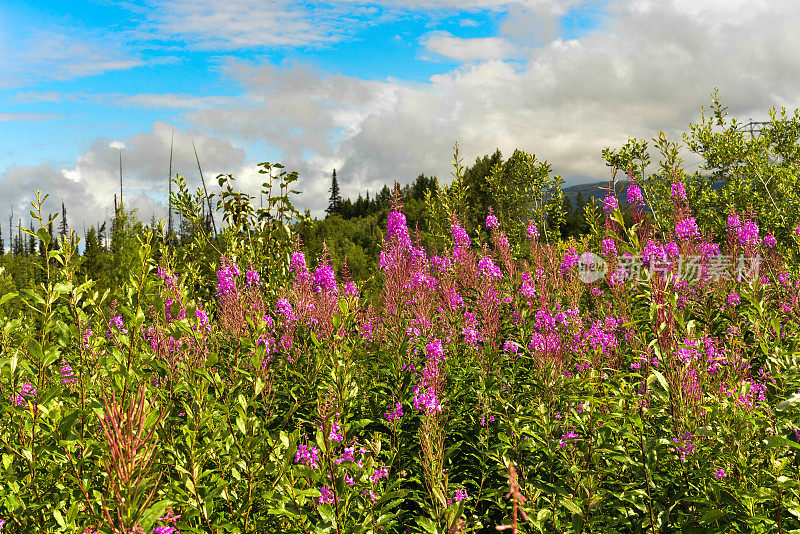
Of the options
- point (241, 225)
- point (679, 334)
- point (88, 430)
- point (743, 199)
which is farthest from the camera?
point (743, 199)

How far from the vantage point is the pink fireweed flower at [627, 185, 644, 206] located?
23.3 feet

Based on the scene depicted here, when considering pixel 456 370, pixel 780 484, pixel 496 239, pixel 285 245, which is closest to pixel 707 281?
pixel 496 239

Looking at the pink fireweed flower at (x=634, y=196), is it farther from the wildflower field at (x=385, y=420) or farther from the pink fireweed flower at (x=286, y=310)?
the pink fireweed flower at (x=286, y=310)

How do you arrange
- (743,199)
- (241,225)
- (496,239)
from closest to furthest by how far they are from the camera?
(496,239) → (241,225) → (743,199)

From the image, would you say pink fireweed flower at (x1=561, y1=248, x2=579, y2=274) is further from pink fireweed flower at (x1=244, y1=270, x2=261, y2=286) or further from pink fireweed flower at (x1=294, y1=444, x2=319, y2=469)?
pink fireweed flower at (x1=294, y1=444, x2=319, y2=469)

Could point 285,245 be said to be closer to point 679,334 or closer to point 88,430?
point 88,430

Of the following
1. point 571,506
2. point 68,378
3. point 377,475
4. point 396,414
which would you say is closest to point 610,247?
point 396,414

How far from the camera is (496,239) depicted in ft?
22.3

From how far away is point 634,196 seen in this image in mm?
7195

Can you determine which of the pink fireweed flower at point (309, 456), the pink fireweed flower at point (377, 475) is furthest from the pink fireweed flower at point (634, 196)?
the pink fireweed flower at point (309, 456)

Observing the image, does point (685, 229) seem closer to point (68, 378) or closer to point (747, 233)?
point (747, 233)

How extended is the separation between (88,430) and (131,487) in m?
1.27

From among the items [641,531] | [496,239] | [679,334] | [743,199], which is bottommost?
[641,531]

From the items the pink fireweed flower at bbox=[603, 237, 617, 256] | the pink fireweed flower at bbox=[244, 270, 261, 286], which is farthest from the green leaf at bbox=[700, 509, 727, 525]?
the pink fireweed flower at bbox=[244, 270, 261, 286]
